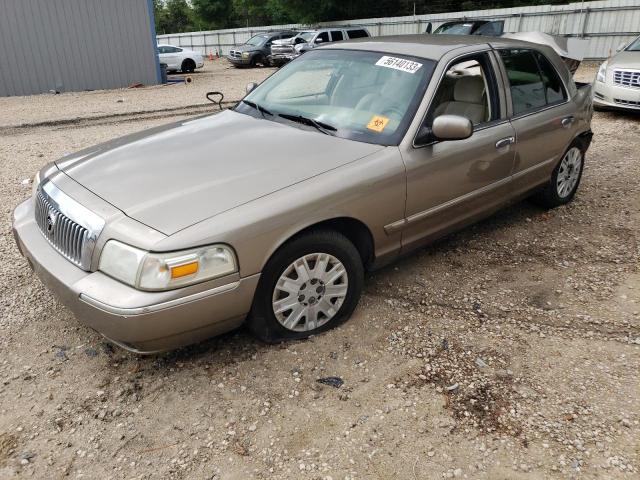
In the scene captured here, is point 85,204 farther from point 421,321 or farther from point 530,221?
point 530,221

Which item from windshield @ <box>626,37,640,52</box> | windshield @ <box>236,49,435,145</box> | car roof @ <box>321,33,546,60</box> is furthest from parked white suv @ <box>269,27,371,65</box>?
windshield @ <box>236,49,435,145</box>

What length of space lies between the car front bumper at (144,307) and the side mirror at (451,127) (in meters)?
1.46

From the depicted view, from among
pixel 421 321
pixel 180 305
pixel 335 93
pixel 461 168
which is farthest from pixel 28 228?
pixel 461 168

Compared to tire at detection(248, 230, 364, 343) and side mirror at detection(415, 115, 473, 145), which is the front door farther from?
tire at detection(248, 230, 364, 343)

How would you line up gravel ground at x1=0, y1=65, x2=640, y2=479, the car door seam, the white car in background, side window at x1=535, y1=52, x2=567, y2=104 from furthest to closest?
the white car in background, side window at x1=535, y1=52, x2=567, y2=104, the car door seam, gravel ground at x1=0, y1=65, x2=640, y2=479

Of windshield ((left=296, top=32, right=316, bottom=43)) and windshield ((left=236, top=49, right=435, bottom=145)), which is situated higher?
windshield ((left=236, top=49, right=435, bottom=145))

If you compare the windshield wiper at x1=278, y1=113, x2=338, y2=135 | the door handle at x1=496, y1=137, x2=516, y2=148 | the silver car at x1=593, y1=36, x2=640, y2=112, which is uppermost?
the windshield wiper at x1=278, y1=113, x2=338, y2=135

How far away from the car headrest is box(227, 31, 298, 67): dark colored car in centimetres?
2143

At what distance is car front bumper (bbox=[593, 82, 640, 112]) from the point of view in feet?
29.1

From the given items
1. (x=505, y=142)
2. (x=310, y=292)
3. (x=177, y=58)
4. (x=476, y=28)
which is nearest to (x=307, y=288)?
(x=310, y=292)

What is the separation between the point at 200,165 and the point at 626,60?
906cm

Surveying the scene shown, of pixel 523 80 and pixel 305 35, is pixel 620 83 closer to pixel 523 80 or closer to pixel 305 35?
pixel 523 80

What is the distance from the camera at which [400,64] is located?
11.8 feet

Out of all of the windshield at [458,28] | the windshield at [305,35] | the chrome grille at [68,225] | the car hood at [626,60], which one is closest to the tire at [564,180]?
the chrome grille at [68,225]
